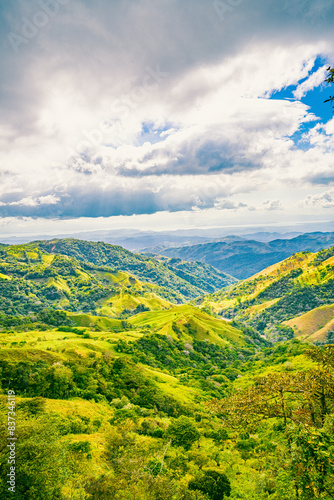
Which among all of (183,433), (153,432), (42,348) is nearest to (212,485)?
(183,433)

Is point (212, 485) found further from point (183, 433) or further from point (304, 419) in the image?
point (304, 419)

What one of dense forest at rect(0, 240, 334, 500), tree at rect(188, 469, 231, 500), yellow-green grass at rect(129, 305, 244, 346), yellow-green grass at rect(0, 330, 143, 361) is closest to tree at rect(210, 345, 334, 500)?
dense forest at rect(0, 240, 334, 500)

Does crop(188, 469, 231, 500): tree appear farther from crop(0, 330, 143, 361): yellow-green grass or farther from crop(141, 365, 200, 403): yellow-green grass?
crop(0, 330, 143, 361): yellow-green grass

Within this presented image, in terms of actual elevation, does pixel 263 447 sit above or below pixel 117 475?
below

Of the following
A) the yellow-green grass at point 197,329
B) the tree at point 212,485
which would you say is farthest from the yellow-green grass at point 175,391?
the yellow-green grass at point 197,329

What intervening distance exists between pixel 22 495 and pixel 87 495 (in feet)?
26.3

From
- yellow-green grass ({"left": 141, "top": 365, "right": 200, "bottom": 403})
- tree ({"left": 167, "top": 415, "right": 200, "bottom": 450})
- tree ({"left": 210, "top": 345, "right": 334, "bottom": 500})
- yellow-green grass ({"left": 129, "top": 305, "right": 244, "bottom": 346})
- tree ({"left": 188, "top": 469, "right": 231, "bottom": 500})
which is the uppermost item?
tree ({"left": 210, "top": 345, "right": 334, "bottom": 500})

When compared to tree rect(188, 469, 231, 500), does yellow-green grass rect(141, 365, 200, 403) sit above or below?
below

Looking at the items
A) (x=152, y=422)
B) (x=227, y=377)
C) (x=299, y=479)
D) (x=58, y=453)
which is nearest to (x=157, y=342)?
(x=227, y=377)

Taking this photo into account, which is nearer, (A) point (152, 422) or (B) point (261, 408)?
(B) point (261, 408)

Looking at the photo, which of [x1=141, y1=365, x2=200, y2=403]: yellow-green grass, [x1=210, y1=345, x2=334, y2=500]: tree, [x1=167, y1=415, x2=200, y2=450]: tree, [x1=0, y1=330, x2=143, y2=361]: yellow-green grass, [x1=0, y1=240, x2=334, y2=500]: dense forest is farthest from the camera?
[x1=141, y1=365, x2=200, y2=403]: yellow-green grass

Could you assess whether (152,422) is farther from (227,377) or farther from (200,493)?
(227,377)

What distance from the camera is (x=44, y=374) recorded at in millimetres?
52438

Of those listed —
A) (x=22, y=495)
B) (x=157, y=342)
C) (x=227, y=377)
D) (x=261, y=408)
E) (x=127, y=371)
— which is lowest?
(x=227, y=377)
